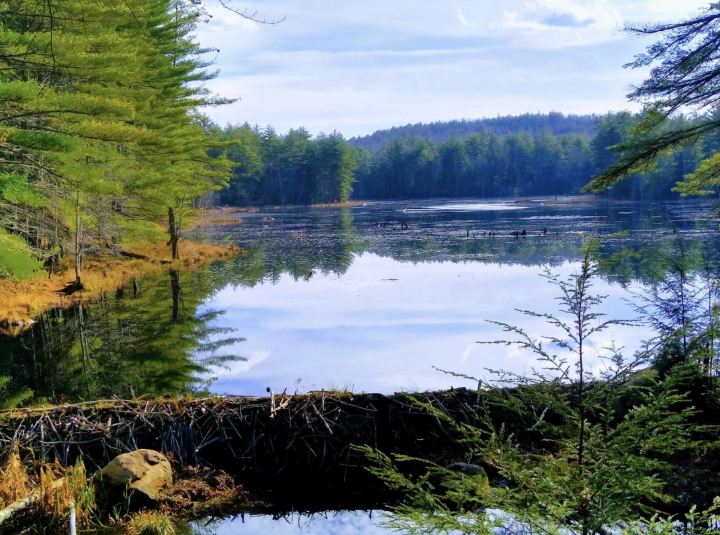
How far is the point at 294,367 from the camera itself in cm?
1206

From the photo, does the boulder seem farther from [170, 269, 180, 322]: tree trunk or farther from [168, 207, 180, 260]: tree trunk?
[168, 207, 180, 260]: tree trunk

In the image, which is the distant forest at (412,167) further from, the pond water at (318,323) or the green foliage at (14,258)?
the green foliage at (14,258)

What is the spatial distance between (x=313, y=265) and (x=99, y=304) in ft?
34.2

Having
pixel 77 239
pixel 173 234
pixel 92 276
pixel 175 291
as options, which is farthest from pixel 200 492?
pixel 173 234

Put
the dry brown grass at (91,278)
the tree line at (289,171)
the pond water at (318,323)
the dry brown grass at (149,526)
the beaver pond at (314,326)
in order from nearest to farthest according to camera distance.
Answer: the dry brown grass at (149,526), the beaver pond at (314,326), the pond water at (318,323), the dry brown grass at (91,278), the tree line at (289,171)

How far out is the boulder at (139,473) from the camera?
21.4 feet

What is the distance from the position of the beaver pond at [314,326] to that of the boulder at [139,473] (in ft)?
2.19

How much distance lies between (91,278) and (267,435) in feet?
58.8

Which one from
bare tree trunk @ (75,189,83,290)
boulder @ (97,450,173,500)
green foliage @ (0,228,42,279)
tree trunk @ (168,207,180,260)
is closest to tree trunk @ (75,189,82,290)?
bare tree trunk @ (75,189,83,290)

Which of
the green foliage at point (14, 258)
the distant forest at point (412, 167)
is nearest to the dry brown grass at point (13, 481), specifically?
the green foliage at point (14, 258)

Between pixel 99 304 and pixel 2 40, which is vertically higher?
pixel 2 40

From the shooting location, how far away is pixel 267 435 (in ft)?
24.7

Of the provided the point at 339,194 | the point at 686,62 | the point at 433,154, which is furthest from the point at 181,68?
the point at 433,154

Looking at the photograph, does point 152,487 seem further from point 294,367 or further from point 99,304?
point 99,304
